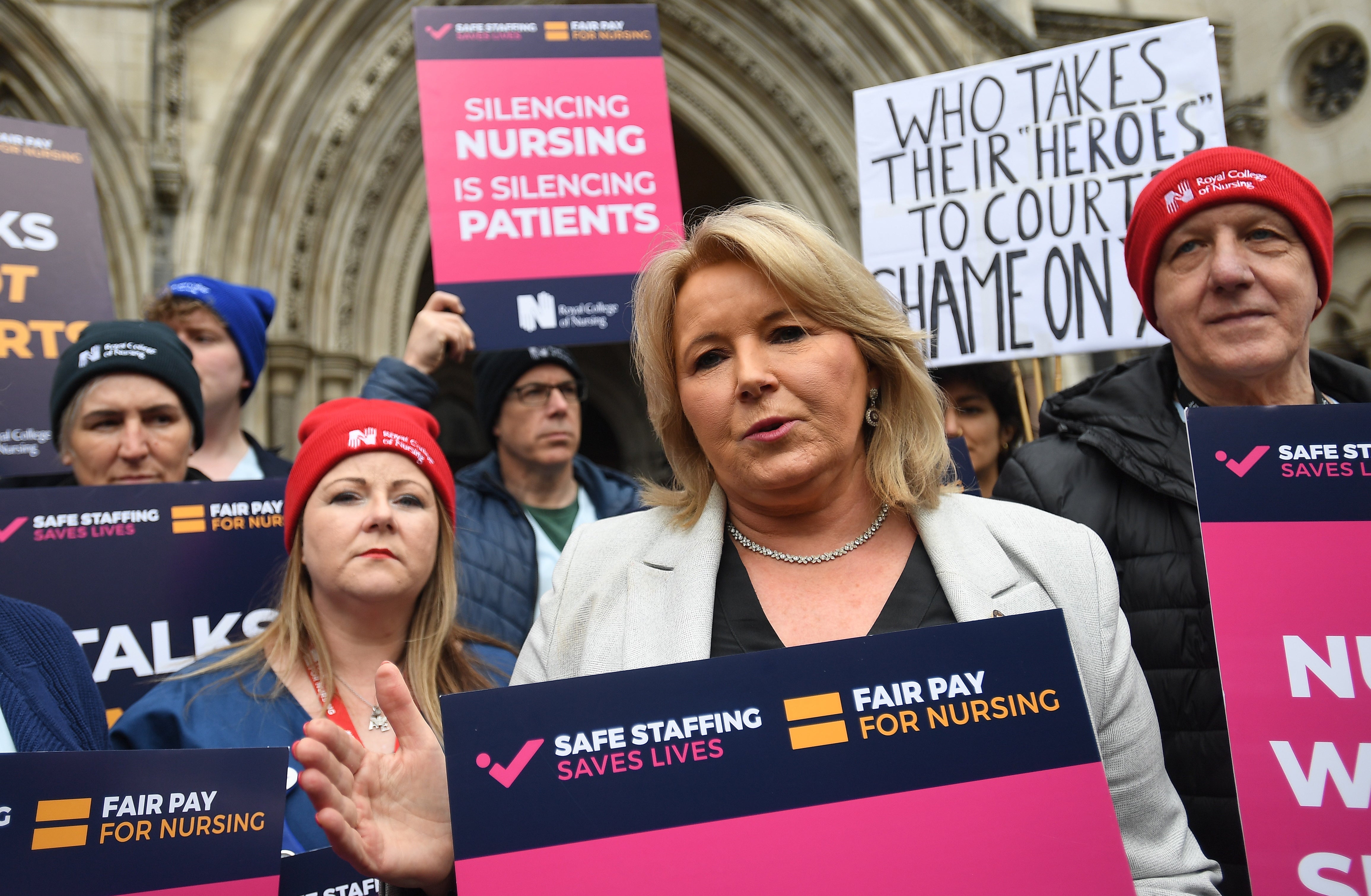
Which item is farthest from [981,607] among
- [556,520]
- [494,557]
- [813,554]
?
[556,520]

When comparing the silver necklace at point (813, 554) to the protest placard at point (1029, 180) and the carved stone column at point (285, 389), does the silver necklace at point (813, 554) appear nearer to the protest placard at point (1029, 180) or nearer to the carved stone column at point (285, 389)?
the protest placard at point (1029, 180)

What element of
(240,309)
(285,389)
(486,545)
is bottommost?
(486,545)

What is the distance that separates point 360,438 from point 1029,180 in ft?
7.15

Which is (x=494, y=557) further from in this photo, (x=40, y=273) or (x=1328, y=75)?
(x=1328, y=75)

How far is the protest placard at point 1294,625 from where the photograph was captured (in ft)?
4.36

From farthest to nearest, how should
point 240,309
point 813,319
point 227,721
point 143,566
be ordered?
point 240,309 → point 143,566 → point 227,721 → point 813,319

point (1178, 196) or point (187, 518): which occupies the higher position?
point (1178, 196)

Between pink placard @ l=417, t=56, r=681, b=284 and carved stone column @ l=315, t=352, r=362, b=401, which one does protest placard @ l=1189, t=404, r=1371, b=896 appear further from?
carved stone column @ l=315, t=352, r=362, b=401

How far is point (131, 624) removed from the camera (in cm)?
217

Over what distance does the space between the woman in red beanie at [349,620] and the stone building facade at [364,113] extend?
4.77 meters

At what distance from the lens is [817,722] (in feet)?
3.82

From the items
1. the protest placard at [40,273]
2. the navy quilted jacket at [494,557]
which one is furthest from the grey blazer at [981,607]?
the protest placard at [40,273]

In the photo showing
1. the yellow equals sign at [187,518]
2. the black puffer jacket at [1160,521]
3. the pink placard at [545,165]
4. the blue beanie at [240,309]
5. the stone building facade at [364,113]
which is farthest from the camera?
the stone building facade at [364,113]

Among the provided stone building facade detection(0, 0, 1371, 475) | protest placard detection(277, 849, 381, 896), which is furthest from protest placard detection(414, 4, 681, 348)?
stone building facade detection(0, 0, 1371, 475)
